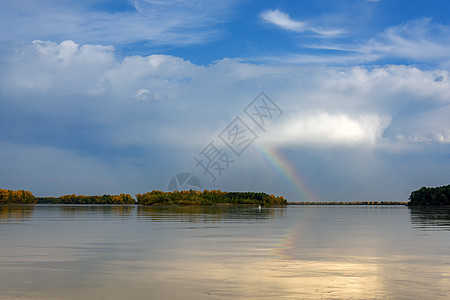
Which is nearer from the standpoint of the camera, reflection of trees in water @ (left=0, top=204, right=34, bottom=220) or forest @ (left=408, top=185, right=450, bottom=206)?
reflection of trees in water @ (left=0, top=204, right=34, bottom=220)

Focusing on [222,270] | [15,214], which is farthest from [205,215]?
[222,270]

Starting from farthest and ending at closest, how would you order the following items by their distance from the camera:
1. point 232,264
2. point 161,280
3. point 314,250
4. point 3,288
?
point 314,250, point 232,264, point 161,280, point 3,288

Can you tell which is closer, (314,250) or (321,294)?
(321,294)

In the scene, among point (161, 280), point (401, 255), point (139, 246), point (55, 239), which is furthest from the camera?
point (55, 239)

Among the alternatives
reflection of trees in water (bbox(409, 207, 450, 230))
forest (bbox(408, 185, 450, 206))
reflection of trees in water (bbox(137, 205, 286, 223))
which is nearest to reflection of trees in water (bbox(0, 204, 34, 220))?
reflection of trees in water (bbox(137, 205, 286, 223))

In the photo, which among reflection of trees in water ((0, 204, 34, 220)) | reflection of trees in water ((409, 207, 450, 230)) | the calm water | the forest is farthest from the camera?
the forest

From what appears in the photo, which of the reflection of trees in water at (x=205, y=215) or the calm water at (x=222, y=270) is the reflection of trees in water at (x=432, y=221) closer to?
the calm water at (x=222, y=270)

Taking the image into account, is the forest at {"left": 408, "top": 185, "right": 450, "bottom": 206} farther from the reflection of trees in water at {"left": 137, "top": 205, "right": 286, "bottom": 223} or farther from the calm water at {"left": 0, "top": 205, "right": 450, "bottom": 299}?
the calm water at {"left": 0, "top": 205, "right": 450, "bottom": 299}

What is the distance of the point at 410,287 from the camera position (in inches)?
512

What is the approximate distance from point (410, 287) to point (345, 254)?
721 centimetres

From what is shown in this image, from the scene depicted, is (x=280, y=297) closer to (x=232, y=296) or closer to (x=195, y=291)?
(x=232, y=296)

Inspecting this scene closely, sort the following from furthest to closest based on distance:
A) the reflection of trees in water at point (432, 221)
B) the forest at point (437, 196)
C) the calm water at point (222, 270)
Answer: the forest at point (437, 196), the reflection of trees in water at point (432, 221), the calm water at point (222, 270)

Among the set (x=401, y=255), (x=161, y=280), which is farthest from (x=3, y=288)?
(x=401, y=255)

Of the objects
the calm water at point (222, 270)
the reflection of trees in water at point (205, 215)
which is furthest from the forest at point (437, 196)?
the calm water at point (222, 270)
